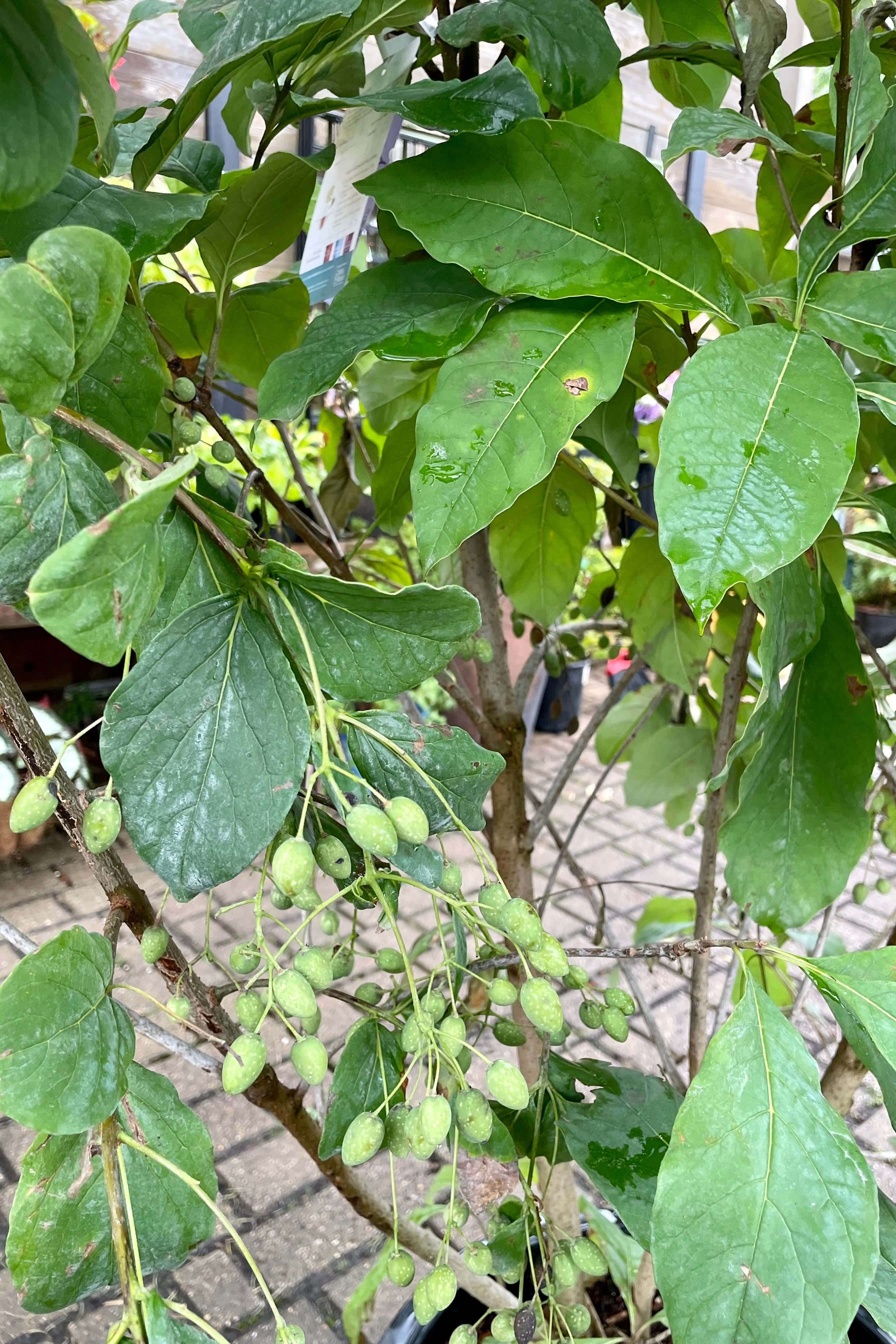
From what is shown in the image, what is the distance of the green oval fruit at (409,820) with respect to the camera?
1.20 feet

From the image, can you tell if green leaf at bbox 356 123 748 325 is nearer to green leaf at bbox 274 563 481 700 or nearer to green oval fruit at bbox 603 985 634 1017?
green leaf at bbox 274 563 481 700

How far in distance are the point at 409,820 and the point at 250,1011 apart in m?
0.13

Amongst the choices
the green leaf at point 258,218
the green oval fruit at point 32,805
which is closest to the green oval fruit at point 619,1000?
the green oval fruit at point 32,805

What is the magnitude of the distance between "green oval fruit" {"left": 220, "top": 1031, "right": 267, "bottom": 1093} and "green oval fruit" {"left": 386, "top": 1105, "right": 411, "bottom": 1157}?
8 centimetres

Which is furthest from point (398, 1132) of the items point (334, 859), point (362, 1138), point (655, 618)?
point (655, 618)

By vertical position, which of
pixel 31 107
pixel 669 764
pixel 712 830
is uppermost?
pixel 31 107

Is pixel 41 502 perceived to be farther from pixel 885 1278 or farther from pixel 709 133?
pixel 885 1278

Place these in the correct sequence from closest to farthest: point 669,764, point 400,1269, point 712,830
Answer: point 400,1269 < point 712,830 < point 669,764

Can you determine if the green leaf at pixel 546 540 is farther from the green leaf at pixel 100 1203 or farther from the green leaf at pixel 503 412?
the green leaf at pixel 100 1203

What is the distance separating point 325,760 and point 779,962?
1.11m

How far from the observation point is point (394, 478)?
0.82m

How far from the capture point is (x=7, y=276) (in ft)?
0.86

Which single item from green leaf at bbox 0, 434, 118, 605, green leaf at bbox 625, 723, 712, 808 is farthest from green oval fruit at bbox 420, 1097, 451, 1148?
green leaf at bbox 625, 723, 712, 808

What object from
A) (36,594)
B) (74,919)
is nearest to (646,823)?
(74,919)
